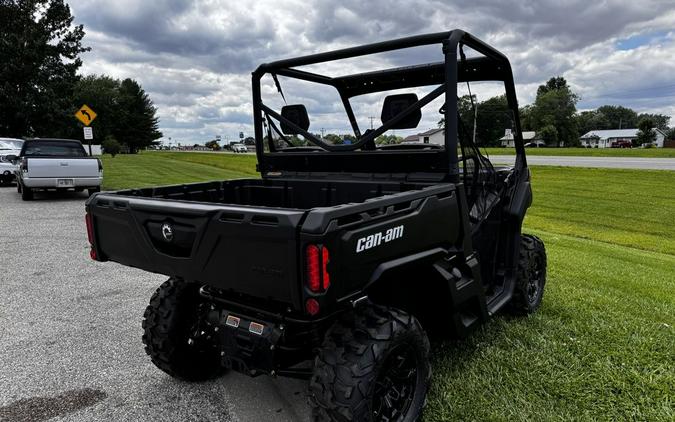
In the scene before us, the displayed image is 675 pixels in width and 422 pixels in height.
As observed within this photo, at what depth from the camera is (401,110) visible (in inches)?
140

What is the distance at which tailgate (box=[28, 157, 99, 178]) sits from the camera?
11.2 meters

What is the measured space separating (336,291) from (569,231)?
10.4m

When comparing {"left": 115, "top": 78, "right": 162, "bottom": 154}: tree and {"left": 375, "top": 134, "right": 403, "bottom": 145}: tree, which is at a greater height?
{"left": 115, "top": 78, "right": 162, "bottom": 154}: tree

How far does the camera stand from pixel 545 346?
11.6ft

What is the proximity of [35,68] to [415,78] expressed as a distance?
32.8 meters

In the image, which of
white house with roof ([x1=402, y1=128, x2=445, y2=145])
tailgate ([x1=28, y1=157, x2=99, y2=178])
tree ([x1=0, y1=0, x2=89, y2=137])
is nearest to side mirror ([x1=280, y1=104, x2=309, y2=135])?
white house with roof ([x1=402, y1=128, x2=445, y2=145])

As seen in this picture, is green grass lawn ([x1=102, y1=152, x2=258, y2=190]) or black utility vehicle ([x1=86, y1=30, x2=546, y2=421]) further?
green grass lawn ([x1=102, y1=152, x2=258, y2=190])

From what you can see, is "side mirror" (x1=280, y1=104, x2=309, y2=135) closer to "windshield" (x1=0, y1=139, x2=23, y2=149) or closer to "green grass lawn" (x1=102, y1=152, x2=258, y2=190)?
"green grass lawn" (x1=102, y1=152, x2=258, y2=190)

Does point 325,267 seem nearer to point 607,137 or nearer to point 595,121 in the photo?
point 607,137

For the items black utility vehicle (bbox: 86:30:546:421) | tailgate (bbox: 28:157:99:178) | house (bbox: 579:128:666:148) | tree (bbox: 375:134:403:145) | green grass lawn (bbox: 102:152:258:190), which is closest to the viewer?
black utility vehicle (bbox: 86:30:546:421)

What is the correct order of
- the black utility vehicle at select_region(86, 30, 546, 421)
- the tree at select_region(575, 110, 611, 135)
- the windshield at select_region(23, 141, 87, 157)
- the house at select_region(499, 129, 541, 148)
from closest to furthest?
the black utility vehicle at select_region(86, 30, 546, 421)
the house at select_region(499, 129, 541, 148)
the windshield at select_region(23, 141, 87, 157)
the tree at select_region(575, 110, 611, 135)

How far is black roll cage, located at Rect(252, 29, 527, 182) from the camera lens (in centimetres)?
287

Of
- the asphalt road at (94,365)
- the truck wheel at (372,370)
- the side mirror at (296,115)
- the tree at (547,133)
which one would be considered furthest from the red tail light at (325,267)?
the tree at (547,133)

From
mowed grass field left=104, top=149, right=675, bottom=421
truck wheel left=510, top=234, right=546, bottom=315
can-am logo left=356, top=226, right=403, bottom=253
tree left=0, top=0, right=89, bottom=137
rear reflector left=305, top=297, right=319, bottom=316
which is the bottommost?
mowed grass field left=104, top=149, right=675, bottom=421
